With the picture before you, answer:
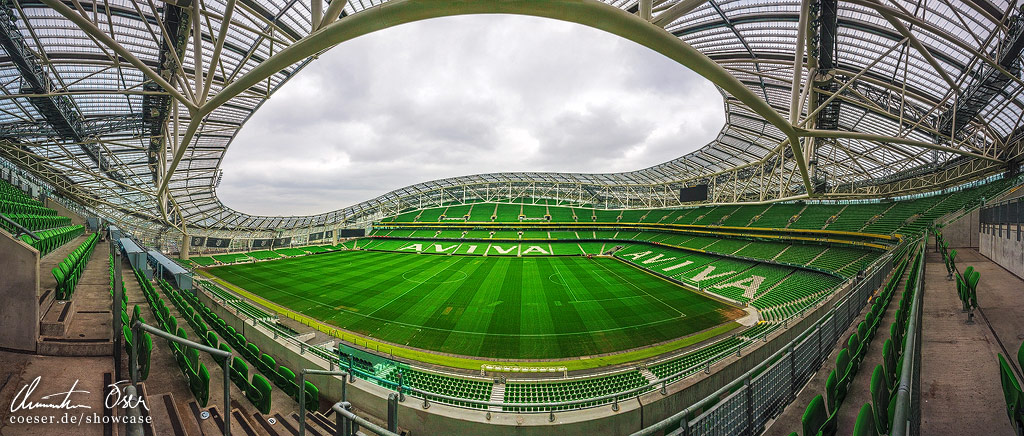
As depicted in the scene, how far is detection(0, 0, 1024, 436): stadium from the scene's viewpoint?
4684 millimetres

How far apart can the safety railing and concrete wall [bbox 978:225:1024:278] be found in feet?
24.8

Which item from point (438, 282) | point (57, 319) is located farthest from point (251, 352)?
point (438, 282)

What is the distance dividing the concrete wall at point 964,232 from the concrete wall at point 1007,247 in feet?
21.5

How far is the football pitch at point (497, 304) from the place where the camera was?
16.1 m

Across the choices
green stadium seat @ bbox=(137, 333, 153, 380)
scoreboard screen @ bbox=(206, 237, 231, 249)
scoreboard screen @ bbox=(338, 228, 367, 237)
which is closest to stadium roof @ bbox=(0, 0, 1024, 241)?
green stadium seat @ bbox=(137, 333, 153, 380)

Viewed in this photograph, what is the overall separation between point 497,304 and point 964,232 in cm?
2671

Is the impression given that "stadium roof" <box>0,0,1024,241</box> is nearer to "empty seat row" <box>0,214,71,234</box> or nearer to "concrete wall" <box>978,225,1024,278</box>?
"concrete wall" <box>978,225,1024,278</box>

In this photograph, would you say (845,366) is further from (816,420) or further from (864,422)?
(864,422)

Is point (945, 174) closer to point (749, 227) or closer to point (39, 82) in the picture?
point (749, 227)

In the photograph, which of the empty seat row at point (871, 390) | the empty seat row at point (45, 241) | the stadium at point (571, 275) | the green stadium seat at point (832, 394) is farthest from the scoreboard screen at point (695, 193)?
the empty seat row at point (45, 241)

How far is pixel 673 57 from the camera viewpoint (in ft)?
21.0

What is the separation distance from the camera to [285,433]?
17.6 feet

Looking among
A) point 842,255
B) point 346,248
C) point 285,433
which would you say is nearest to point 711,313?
point 842,255

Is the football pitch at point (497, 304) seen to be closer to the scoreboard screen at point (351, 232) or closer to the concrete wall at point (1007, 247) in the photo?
the concrete wall at point (1007, 247)
